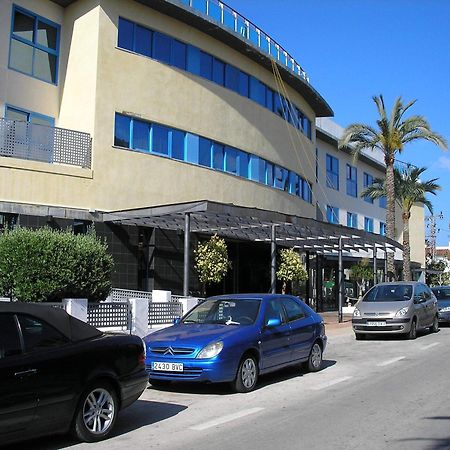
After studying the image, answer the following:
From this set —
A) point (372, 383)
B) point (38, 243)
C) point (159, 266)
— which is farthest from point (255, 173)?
point (372, 383)

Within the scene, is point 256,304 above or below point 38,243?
below

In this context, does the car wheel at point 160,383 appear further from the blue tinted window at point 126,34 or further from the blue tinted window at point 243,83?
the blue tinted window at point 243,83

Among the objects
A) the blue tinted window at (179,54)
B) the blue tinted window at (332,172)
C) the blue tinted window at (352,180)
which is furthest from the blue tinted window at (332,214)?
the blue tinted window at (179,54)

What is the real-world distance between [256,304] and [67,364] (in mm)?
4635

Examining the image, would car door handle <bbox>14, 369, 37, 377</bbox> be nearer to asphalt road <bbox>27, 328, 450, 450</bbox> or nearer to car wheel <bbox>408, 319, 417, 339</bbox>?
asphalt road <bbox>27, 328, 450, 450</bbox>

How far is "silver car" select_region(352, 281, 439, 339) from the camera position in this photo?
17.0 metres

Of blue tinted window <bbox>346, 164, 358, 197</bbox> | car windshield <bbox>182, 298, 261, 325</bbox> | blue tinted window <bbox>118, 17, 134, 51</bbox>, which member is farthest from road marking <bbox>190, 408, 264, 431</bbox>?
blue tinted window <bbox>346, 164, 358, 197</bbox>

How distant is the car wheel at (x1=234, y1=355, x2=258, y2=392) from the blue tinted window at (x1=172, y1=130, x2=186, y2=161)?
13.9 meters

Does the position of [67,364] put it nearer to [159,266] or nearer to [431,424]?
[431,424]

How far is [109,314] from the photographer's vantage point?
518 inches

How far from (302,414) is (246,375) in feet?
5.24

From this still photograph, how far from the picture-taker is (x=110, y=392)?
6.56 m

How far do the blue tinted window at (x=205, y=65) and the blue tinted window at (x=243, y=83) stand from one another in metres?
2.16

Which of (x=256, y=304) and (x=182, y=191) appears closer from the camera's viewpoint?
(x=256, y=304)
